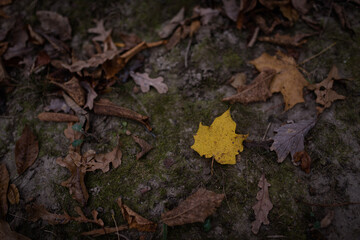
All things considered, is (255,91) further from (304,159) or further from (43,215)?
(43,215)

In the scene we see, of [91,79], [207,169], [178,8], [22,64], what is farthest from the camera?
[178,8]

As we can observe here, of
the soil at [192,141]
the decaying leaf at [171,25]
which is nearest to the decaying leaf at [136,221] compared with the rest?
the soil at [192,141]

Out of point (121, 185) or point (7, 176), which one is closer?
point (121, 185)

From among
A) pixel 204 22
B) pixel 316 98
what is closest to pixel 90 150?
pixel 204 22

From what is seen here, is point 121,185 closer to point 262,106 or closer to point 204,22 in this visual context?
point 262,106

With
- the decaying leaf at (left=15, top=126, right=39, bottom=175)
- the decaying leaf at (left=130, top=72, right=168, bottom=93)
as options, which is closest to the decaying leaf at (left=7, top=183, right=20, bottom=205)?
the decaying leaf at (left=15, top=126, right=39, bottom=175)

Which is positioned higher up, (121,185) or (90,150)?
(90,150)

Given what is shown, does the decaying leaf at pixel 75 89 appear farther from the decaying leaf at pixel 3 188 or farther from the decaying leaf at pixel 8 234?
the decaying leaf at pixel 8 234
